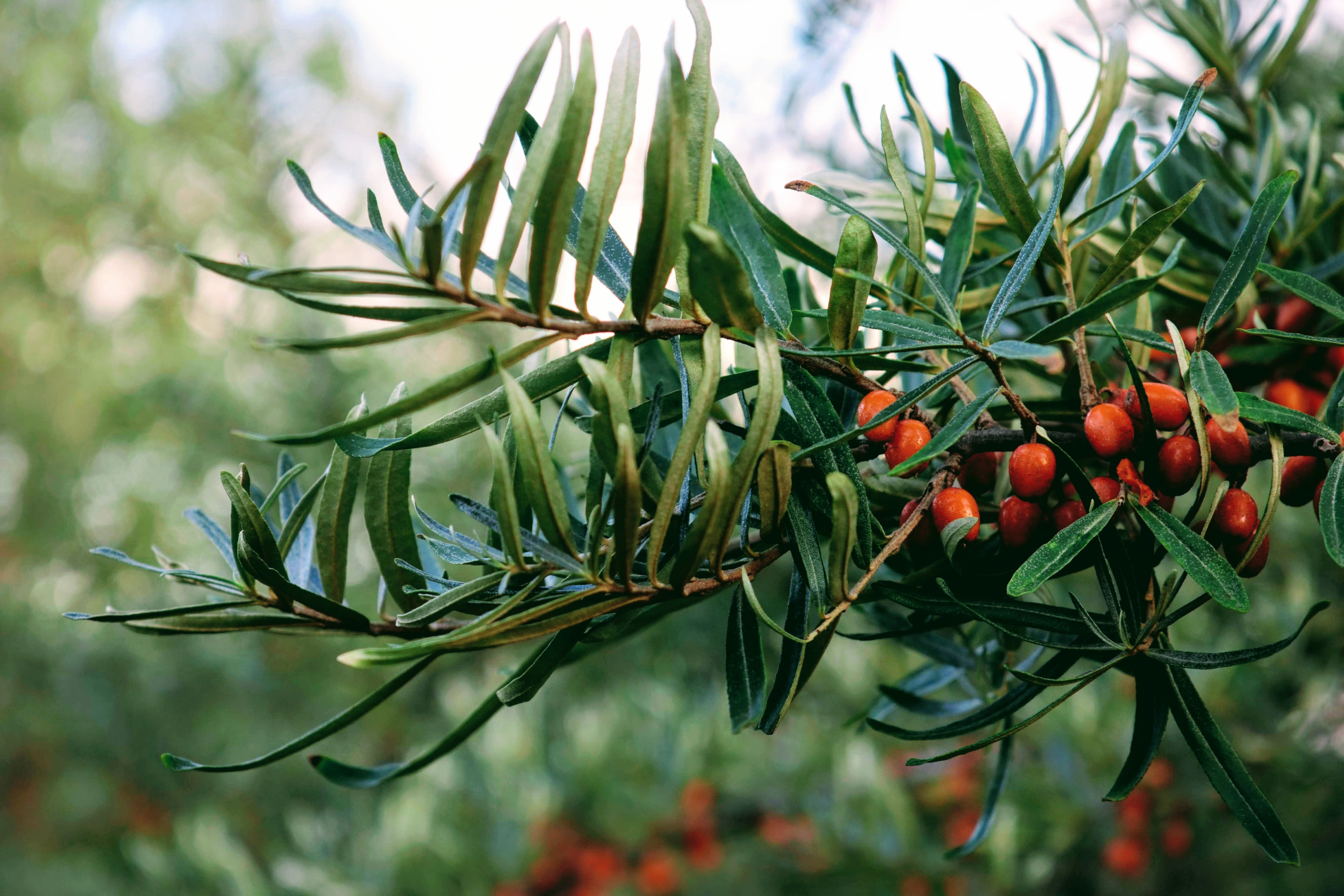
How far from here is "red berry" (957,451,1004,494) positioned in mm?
235

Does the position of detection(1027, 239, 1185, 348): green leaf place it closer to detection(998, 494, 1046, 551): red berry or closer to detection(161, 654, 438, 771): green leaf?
detection(998, 494, 1046, 551): red berry

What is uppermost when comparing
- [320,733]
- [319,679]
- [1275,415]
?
[1275,415]

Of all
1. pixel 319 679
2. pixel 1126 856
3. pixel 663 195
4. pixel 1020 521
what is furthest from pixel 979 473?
pixel 319 679

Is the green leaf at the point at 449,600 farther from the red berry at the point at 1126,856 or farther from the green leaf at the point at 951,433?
the red berry at the point at 1126,856

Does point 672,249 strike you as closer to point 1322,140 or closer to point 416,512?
point 416,512

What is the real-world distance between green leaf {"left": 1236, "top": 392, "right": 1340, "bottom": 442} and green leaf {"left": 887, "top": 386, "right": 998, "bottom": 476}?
0.06 m

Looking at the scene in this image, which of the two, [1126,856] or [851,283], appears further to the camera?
[1126,856]

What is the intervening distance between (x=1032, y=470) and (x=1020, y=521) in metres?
0.02

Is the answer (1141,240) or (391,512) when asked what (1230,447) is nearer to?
(1141,240)

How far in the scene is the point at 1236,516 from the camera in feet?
0.69

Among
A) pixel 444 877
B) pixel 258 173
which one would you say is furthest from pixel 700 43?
pixel 258 173

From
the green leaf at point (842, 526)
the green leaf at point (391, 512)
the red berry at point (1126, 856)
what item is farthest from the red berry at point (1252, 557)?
the red berry at point (1126, 856)

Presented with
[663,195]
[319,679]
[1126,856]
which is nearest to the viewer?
[663,195]

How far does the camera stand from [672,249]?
0.18 meters
